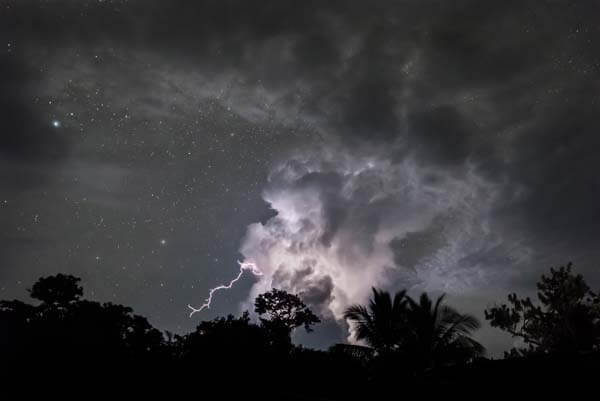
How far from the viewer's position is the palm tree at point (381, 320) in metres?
22.8

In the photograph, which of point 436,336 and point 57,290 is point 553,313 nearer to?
point 436,336

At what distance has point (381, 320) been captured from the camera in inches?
916

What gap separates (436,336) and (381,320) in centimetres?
360

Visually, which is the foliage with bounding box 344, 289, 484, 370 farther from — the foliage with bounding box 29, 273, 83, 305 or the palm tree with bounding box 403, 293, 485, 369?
the foliage with bounding box 29, 273, 83, 305

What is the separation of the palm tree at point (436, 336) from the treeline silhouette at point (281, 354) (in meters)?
0.05

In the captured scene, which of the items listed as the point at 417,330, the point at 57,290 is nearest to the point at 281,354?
the point at 417,330

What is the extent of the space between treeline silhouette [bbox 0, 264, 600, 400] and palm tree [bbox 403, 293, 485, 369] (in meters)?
0.05

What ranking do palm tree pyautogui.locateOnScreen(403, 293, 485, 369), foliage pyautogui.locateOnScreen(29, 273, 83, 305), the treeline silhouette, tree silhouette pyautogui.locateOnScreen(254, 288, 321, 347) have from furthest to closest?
tree silhouette pyautogui.locateOnScreen(254, 288, 321, 347) < foliage pyautogui.locateOnScreen(29, 273, 83, 305) < palm tree pyautogui.locateOnScreen(403, 293, 485, 369) < the treeline silhouette

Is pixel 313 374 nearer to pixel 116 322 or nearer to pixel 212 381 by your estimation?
pixel 212 381

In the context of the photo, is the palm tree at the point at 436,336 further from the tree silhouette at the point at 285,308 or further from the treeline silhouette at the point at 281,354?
the tree silhouette at the point at 285,308

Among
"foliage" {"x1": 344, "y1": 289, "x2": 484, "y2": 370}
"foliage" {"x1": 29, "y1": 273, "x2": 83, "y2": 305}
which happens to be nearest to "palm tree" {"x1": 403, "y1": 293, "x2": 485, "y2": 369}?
"foliage" {"x1": 344, "y1": 289, "x2": 484, "y2": 370}

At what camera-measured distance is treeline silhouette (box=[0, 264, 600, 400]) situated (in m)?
6.93

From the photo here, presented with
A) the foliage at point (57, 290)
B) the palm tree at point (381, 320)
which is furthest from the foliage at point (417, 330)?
the foliage at point (57, 290)

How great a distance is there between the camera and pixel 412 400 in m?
10.6
